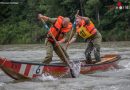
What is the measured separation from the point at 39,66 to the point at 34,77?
0.43 metres

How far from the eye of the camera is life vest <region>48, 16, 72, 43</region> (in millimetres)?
15195

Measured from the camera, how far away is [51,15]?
4884 cm

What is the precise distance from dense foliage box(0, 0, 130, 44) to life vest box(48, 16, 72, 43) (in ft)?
88.9

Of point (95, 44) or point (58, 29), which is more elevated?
point (58, 29)

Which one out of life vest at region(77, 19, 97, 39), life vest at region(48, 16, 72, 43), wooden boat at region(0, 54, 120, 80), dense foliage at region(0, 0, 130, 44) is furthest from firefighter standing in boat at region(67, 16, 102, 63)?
dense foliage at region(0, 0, 130, 44)

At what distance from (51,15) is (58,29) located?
33717mm

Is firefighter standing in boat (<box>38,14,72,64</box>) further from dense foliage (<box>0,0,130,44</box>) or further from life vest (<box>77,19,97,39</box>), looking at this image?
dense foliage (<box>0,0,130,44</box>)

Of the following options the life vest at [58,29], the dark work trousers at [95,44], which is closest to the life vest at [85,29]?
the dark work trousers at [95,44]

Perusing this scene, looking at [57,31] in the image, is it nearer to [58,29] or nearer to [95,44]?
[58,29]

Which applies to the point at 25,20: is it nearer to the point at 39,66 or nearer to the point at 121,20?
the point at 121,20

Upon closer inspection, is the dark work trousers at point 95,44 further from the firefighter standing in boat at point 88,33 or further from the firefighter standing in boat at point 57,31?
the firefighter standing in boat at point 57,31

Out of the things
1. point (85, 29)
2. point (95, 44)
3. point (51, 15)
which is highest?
point (85, 29)

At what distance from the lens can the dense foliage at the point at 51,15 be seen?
147ft

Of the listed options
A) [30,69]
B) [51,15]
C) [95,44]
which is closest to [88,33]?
[95,44]
